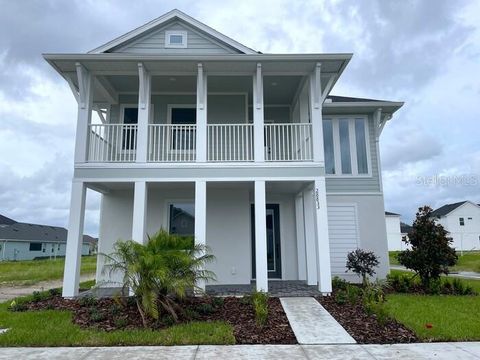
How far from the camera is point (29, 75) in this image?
50.3ft

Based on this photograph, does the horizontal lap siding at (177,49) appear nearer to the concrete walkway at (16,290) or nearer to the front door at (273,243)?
the front door at (273,243)

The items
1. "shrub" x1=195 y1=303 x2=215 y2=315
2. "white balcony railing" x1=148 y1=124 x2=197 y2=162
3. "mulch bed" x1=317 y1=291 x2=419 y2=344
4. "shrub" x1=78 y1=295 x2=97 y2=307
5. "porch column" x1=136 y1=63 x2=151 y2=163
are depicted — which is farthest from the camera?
"white balcony railing" x1=148 y1=124 x2=197 y2=162

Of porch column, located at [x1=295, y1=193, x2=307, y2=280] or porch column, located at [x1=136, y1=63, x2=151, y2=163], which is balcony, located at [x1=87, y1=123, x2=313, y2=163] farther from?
porch column, located at [x1=295, y1=193, x2=307, y2=280]

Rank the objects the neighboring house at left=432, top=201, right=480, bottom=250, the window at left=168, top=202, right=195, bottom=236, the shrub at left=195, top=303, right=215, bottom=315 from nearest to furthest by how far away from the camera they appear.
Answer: the shrub at left=195, top=303, right=215, bottom=315, the window at left=168, top=202, right=195, bottom=236, the neighboring house at left=432, top=201, right=480, bottom=250

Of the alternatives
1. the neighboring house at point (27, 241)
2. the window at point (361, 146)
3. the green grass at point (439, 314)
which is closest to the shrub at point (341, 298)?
the green grass at point (439, 314)

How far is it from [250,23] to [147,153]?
25.0 ft

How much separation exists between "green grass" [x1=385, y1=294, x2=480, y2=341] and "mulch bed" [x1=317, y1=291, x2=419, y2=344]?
233 mm

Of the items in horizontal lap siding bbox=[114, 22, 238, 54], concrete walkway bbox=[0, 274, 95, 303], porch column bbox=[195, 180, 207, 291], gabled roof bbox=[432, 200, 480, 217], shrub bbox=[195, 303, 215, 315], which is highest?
horizontal lap siding bbox=[114, 22, 238, 54]

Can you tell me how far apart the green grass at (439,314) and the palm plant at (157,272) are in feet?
12.8

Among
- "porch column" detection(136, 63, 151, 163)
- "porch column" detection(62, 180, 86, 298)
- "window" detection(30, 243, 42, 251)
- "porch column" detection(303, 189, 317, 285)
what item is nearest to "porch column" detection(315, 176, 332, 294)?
"porch column" detection(303, 189, 317, 285)

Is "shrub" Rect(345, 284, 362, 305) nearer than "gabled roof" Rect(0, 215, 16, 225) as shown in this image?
Yes

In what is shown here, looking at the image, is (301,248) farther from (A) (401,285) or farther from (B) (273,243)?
(A) (401,285)

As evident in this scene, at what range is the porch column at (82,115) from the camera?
8.85 meters

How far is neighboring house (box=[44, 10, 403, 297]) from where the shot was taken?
8.80 metres
